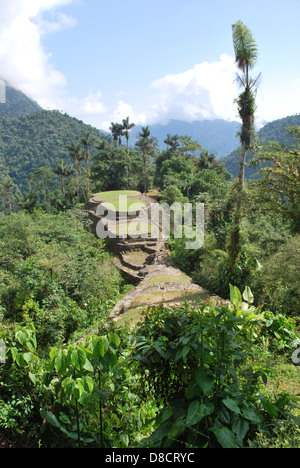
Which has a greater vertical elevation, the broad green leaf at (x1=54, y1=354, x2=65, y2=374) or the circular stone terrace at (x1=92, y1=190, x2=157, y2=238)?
the circular stone terrace at (x1=92, y1=190, x2=157, y2=238)

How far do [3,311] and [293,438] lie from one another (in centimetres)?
660

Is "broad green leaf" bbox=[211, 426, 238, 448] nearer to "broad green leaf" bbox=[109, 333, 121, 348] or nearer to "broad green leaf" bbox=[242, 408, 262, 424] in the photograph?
"broad green leaf" bbox=[242, 408, 262, 424]

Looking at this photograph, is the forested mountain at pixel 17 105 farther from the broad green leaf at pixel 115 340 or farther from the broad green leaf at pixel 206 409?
the broad green leaf at pixel 206 409

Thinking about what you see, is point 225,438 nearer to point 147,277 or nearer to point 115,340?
point 115,340

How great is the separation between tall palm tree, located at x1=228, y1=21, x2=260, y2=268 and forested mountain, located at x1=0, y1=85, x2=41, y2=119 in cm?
13845

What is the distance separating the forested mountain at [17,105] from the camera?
126000 millimetres

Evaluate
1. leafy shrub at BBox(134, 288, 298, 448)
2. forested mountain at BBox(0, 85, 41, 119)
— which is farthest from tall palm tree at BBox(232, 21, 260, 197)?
forested mountain at BBox(0, 85, 41, 119)

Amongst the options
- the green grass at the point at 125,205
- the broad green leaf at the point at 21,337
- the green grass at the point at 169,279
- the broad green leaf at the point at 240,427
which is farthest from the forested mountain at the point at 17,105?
the broad green leaf at the point at 240,427

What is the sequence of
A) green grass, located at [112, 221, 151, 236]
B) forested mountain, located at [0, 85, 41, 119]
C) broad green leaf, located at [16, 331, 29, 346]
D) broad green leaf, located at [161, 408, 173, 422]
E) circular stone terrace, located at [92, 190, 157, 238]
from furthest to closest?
forested mountain, located at [0, 85, 41, 119] → circular stone terrace, located at [92, 190, 157, 238] → green grass, located at [112, 221, 151, 236] → broad green leaf, located at [16, 331, 29, 346] → broad green leaf, located at [161, 408, 173, 422]

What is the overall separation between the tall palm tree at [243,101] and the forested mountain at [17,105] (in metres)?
138

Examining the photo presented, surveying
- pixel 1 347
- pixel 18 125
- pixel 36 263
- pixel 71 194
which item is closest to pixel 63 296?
pixel 36 263

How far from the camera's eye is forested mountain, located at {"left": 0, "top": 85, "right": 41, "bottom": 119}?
126 m

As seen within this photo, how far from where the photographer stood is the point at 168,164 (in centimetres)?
2694

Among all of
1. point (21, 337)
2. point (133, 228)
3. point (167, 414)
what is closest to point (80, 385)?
point (167, 414)
